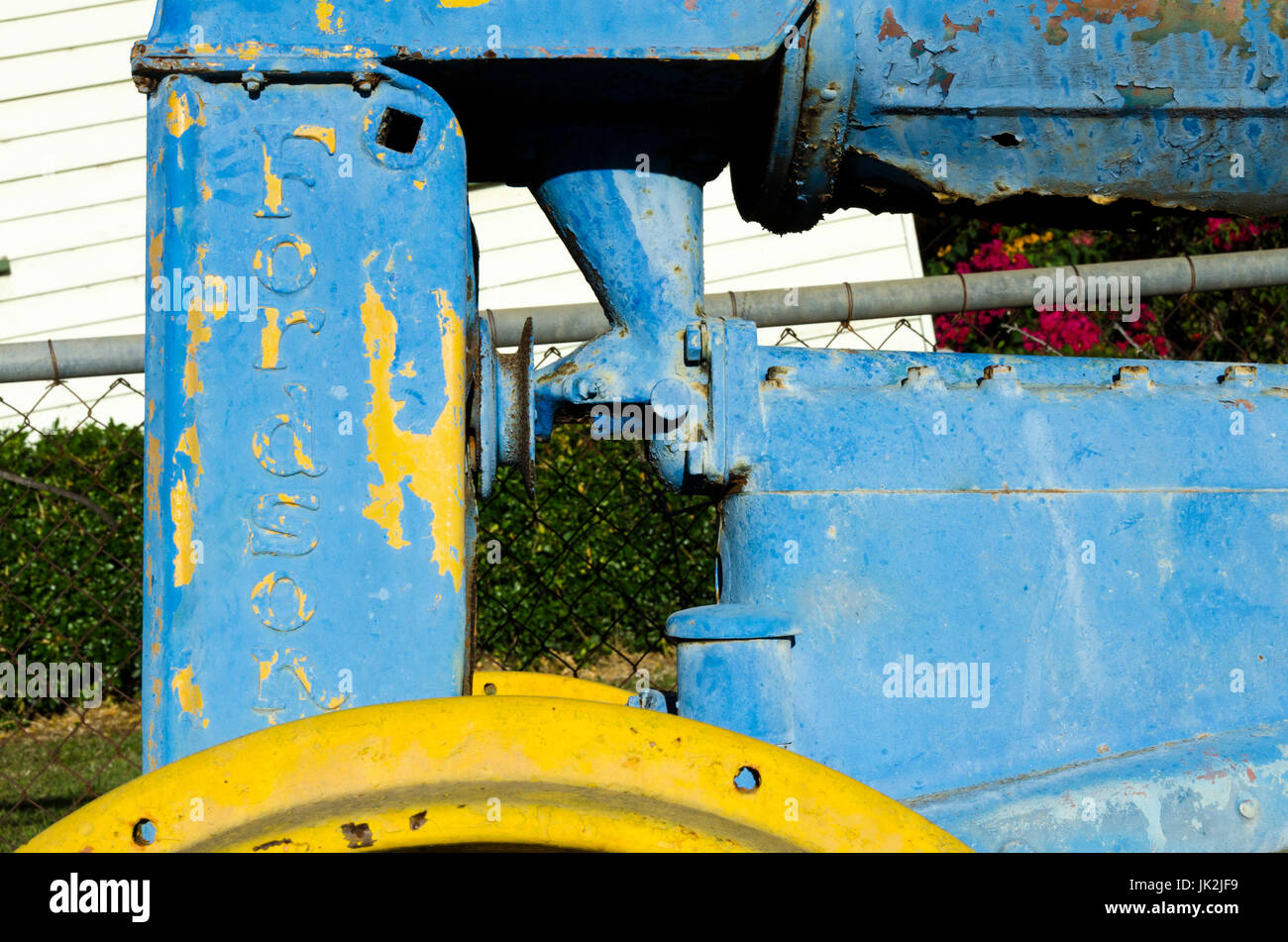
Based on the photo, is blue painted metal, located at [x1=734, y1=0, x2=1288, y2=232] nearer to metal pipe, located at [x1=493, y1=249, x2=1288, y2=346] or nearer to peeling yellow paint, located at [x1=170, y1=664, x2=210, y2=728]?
peeling yellow paint, located at [x1=170, y1=664, x2=210, y2=728]

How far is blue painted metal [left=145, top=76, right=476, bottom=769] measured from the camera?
127 cm

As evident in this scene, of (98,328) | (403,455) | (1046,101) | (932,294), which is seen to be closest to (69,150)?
(98,328)

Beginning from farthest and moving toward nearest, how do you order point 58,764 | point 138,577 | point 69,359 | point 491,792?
1. point 138,577
2. point 58,764
3. point 69,359
4. point 491,792

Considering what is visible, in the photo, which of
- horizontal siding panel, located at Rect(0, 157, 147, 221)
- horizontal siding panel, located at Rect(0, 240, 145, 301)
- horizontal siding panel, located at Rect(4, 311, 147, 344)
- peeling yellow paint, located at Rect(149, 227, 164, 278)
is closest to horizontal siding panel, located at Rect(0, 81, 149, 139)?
horizontal siding panel, located at Rect(0, 157, 147, 221)

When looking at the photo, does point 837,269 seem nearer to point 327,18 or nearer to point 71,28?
point 71,28

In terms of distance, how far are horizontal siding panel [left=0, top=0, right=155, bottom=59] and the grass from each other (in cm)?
386

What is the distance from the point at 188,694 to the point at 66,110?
265 inches

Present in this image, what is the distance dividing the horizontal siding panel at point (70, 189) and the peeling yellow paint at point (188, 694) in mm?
6378

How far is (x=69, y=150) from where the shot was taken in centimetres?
689

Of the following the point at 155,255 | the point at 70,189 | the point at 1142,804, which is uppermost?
the point at 70,189

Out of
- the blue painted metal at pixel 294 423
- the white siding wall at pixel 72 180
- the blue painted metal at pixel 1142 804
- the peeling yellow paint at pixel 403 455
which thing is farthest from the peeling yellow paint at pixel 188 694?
the white siding wall at pixel 72 180
